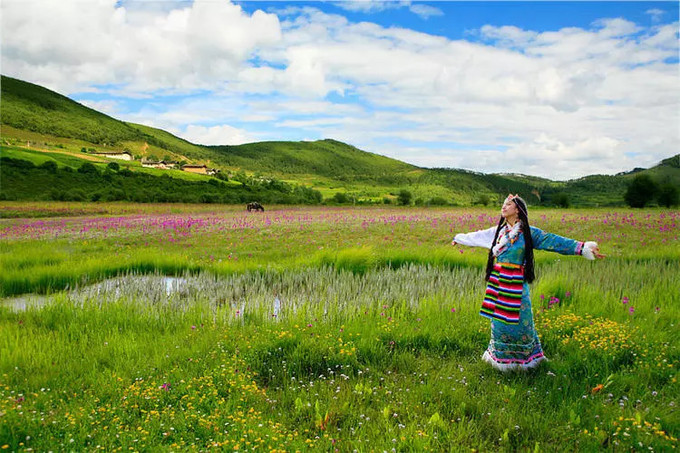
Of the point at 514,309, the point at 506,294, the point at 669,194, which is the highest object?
the point at 669,194

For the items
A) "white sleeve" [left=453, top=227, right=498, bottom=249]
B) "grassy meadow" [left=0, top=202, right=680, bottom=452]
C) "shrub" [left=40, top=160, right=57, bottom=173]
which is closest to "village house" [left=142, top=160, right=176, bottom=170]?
"shrub" [left=40, top=160, right=57, bottom=173]

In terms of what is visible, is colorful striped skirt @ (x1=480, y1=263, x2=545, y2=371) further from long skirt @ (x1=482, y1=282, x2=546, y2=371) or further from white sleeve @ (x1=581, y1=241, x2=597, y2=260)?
white sleeve @ (x1=581, y1=241, x2=597, y2=260)

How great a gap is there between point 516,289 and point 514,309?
277mm

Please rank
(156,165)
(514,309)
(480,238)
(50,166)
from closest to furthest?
(514,309) → (480,238) → (50,166) → (156,165)

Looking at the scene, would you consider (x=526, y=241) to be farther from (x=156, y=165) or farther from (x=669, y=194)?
(x=156, y=165)

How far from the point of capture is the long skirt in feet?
17.4

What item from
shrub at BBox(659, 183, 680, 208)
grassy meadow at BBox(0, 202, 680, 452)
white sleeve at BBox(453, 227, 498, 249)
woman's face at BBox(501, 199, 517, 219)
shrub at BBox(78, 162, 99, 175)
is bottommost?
grassy meadow at BBox(0, 202, 680, 452)

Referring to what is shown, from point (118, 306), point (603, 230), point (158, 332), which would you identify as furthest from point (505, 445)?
point (603, 230)

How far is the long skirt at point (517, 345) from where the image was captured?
531 centimetres

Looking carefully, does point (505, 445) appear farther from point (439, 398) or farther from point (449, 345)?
point (449, 345)

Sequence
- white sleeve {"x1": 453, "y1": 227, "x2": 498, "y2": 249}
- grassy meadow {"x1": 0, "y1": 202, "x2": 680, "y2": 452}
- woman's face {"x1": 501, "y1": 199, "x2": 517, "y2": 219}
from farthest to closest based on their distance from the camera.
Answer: white sleeve {"x1": 453, "y1": 227, "x2": 498, "y2": 249}
woman's face {"x1": 501, "y1": 199, "x2": 517, "y2": 219}
grassy meadow {"x1": 0, "y1": 202, "x2": 680, "y2": 452}

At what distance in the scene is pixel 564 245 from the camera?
212 inches

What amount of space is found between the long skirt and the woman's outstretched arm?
720mm

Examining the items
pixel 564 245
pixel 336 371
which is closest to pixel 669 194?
pixel 564 245
